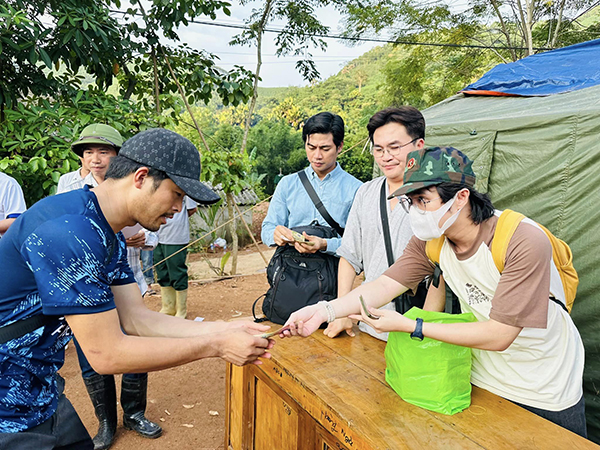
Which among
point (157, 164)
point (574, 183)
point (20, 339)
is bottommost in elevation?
point (20, 339)

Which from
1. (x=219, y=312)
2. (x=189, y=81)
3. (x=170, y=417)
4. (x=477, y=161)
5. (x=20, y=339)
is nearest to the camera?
(x=20, y=339)

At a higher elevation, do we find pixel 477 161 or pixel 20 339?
pixel 477 161

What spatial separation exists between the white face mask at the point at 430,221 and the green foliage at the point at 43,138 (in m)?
4.20

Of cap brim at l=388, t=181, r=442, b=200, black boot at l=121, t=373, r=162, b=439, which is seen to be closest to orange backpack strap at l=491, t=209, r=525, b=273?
cap brim at l=388, t=181, r=442, b=200

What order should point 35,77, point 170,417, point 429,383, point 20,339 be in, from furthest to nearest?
point 35,77, point 170,417, point 429,383, point 20,339

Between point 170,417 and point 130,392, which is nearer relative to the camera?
point 130,392

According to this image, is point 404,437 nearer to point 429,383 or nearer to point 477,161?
point 429,383

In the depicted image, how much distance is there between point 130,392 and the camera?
10.4 ft

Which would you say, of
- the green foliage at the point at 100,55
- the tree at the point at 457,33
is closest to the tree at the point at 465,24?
the tree at the point at 457,33

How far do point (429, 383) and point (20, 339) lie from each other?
4.76 feet

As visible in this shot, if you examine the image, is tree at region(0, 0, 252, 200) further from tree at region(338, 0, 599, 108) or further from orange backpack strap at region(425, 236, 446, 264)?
tree at region(338, 0, 599, 108)

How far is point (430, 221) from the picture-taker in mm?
1640

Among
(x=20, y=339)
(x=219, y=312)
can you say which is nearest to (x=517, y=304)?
(x=20, y=339)

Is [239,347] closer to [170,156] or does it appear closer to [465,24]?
[170,156]
